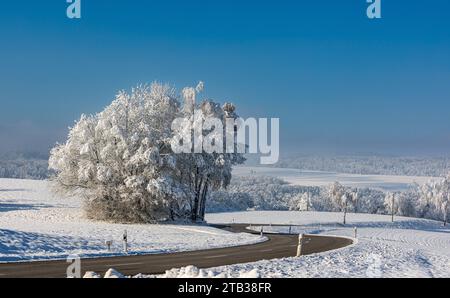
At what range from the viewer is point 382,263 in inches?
996

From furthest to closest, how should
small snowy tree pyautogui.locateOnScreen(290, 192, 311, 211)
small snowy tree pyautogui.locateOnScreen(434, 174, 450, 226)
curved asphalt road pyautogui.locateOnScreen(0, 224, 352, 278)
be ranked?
small snowy tree pyautogui.locateOnScreen(434, 174, 450, 226)
small snowy tree pyautogui.locateOnScreen(290, 192, 311, 211)
curved asphalt road pyautogui.locateOnScreen(0, 224, 352, 278)

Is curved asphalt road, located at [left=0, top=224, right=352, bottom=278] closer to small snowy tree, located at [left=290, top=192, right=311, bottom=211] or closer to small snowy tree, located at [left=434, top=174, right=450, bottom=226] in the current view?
small snowy tree, located at [left=290, top=192, right=311, bottom=211]

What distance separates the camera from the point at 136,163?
50.8 m

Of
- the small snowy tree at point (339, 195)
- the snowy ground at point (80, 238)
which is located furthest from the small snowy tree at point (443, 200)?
the snowy ground at point (80, 238)

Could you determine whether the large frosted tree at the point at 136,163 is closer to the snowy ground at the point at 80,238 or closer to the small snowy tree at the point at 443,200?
the snowy ground at the point at 80,238

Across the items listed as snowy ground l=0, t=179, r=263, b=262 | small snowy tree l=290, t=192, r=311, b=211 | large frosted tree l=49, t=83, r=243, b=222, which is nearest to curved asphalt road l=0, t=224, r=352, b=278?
snowy ground l=0, t=179, r=263, b=262

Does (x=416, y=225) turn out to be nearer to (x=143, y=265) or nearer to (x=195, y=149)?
(x=195, y=149)

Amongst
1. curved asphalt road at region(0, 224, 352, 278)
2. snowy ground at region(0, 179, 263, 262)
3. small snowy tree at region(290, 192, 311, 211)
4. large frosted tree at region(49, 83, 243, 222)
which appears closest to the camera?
curved asphalt road at region(0, 224, 352, 278)

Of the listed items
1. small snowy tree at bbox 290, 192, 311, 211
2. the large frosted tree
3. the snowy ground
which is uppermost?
the large frosted tree

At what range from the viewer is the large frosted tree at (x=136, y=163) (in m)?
Result: 50.8

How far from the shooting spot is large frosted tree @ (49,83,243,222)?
50781mm

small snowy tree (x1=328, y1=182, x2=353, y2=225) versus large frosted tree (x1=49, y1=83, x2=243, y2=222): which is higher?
large frosted tree (x1=49, y1=83, x2=243, y2=222)

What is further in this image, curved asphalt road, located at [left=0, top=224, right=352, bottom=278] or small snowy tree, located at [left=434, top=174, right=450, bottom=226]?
small snowy tree, located at [left=434, top=174, right=450, bottom=226]
